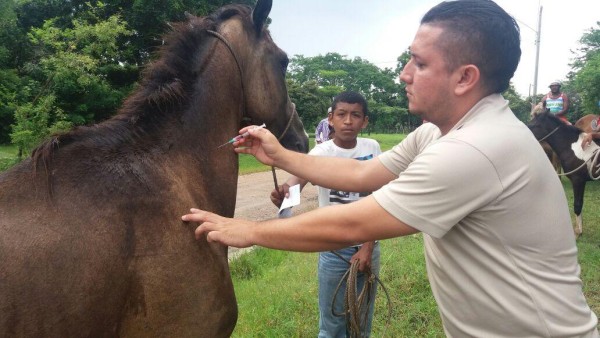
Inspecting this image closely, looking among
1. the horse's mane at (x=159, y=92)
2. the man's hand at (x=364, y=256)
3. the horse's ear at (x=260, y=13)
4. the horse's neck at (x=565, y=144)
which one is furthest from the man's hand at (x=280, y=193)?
the horse's neck at (x=565, y=144)

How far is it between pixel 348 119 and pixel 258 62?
119cm

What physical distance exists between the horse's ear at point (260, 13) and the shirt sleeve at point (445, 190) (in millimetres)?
1330

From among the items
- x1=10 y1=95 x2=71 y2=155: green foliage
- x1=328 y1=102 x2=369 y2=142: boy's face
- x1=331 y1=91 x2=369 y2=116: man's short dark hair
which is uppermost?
x1=331 y1=91 x2=369 y2=116: man's short dark hair

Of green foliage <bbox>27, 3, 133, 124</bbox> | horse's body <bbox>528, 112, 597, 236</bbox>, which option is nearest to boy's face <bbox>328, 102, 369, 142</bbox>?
horse's body <bbox>528, 112, 597, 236</bbox>

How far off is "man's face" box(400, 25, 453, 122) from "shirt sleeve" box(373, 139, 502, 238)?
283mm

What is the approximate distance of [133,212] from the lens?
179cm

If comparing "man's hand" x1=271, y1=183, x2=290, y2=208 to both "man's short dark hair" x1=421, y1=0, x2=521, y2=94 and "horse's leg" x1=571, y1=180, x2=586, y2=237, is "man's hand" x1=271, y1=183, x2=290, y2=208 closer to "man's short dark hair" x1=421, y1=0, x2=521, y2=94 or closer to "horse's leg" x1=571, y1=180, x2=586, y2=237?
"man's short dark hair" x1=421, y1=0, x2=521, y2=94

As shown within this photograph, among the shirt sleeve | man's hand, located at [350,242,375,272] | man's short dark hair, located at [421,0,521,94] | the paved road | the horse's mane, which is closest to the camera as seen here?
the shirt sleeve

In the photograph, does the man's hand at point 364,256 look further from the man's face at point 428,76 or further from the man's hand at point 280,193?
the man's face at point 428,76

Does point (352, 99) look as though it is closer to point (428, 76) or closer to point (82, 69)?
point (428, 76)

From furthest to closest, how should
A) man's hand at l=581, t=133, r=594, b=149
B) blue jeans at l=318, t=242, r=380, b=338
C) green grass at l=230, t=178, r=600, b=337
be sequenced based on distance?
1. man's hand at l=581, t=133, r=594, b=149
2. green grass at l=230, t=178, r=600, b=337
3. blue jeans at l=318, t=242, r=380, b=338

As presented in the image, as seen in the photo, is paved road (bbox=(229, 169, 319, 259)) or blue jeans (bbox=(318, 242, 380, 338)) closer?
blue jeans (bbox=(318, 242, 380, 338))

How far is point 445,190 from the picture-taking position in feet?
4.98

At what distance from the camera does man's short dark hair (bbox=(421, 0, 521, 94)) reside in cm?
165
